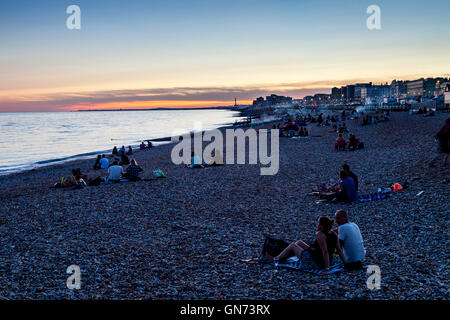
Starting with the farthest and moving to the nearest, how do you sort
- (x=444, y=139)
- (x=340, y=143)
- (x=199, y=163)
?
1. (x=340, y=143)
2. (x=199, y=163)
3. (x=444, y=139)

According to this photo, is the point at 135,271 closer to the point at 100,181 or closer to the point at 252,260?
the point at 252,260

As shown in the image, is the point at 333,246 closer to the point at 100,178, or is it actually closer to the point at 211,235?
the point at 211,235

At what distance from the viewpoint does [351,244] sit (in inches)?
245

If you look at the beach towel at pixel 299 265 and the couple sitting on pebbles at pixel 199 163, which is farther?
the couple sitting on pebbles at pixel 199 163

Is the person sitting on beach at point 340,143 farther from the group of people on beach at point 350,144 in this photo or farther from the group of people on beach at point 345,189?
the group of people on beach at point 345,189

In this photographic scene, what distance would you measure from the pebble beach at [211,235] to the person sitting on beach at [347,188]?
30 cm

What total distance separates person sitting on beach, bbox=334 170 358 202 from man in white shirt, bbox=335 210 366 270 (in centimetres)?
478

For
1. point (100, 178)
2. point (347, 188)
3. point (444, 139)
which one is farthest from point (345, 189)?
point (100, 178)

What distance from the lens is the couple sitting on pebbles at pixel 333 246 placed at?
20.3ft

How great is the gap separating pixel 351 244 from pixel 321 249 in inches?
21.0

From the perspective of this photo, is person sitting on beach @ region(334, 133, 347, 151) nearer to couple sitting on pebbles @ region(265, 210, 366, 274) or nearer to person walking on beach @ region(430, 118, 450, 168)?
person walking on beach @ region(430, 118, 450, 168)

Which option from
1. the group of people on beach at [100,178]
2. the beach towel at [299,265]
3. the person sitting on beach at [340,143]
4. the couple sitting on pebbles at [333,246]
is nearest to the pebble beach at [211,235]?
the beach towel at [299,265]

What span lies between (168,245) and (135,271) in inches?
58.4
